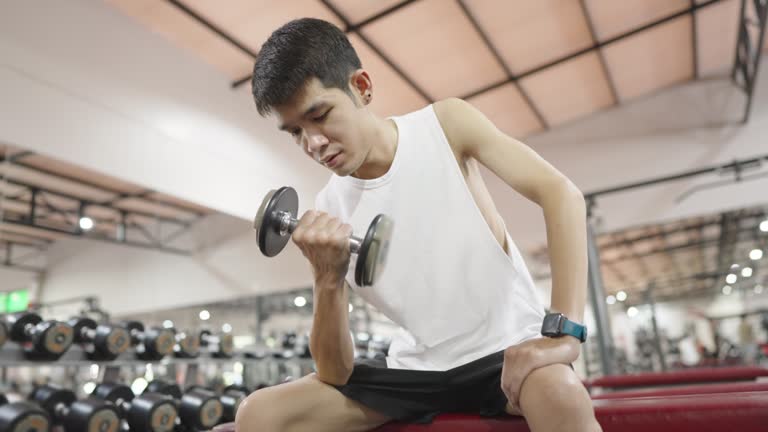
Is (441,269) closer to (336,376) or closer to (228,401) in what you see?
(336,376)

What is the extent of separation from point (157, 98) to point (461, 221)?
406cm

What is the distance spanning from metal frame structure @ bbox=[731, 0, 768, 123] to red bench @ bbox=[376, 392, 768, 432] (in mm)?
4310

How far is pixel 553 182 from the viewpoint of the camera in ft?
3.14

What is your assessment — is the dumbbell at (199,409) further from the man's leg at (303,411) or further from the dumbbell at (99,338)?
the man's leg at (303,411)

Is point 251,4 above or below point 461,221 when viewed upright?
above

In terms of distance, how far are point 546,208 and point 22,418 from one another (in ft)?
9.11

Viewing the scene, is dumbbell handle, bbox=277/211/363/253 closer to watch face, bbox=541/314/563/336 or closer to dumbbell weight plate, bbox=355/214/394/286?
dumbbell weight plate, bbox=355/214/394/286

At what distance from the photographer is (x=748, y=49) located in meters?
5.11

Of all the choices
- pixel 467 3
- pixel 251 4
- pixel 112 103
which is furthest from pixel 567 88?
pixel 112 103

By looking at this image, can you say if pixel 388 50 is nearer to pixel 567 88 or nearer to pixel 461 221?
pixel 567 88

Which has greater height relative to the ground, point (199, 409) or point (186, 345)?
point (186, 345)

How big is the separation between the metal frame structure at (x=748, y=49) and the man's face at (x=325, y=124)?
435cm

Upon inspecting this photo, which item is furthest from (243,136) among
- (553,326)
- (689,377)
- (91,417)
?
(553,326)

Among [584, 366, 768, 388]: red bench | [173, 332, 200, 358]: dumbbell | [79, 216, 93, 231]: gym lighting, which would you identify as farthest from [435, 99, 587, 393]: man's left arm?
[79, 216, 93, 231]: gym lighting
